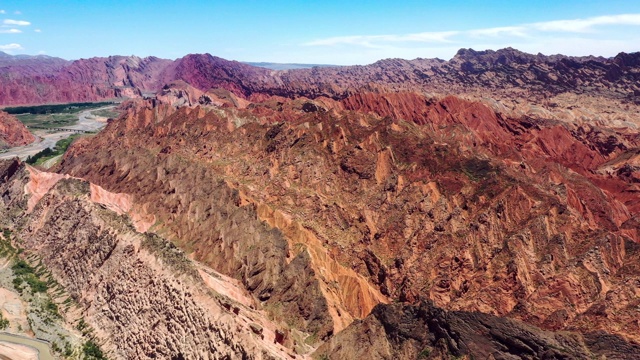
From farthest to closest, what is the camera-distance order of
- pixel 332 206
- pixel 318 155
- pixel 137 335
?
pixel 318 155 < pixel 332 206 < pixel 137 335

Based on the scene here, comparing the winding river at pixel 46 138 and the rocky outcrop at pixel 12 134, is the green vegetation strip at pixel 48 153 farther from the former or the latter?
the rocky outcrop at pixel 12 134

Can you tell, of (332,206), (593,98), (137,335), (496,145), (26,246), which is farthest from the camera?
(593,98)

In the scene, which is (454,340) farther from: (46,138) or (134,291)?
(46,138)

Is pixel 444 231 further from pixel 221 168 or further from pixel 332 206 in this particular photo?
pixel 221 168

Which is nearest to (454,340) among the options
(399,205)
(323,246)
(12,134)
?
(323,246)

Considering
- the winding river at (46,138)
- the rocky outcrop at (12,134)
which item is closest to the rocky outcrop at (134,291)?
the winding river at (46,138)

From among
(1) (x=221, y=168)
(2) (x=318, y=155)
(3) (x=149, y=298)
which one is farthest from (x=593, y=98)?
(3) (x=149, y=298)
